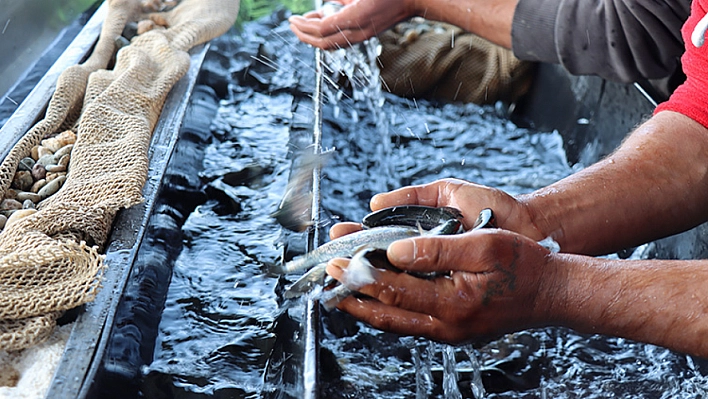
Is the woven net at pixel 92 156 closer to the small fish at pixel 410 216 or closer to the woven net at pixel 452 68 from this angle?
the small fish at pixel 410 216

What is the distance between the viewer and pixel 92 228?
1.95m

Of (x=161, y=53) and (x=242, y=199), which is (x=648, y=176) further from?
(x=161, y=53)

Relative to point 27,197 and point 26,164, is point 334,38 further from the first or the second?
point 27,197

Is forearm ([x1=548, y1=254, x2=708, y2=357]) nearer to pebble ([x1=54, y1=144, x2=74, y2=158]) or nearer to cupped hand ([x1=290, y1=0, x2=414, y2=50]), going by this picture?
pebble ([x1=54, y1=144, x2=74, y2=158])

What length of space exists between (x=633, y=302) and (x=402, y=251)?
0.73 metres

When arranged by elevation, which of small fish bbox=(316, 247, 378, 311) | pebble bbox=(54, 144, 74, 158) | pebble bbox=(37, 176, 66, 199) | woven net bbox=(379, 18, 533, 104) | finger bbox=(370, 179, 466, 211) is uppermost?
pebble bbox=(54, 144, 74, 158)

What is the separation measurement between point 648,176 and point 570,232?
378 millimetres

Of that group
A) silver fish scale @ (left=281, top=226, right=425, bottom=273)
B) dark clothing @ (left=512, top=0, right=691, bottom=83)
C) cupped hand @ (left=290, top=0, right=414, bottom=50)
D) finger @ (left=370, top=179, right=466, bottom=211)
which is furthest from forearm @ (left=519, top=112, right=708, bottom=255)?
cupped hand @ (left=290, top=0, right=414, bottom=50)

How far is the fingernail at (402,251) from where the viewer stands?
1.57 m

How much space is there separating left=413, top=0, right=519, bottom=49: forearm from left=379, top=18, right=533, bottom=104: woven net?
52 centimetres

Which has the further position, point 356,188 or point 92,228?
point 356,188

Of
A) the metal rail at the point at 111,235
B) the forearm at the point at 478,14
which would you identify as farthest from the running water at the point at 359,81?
the metal rail at the point at 111,235

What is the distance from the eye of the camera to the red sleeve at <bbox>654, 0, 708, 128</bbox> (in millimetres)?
2305

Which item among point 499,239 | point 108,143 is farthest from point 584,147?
point 108,143
